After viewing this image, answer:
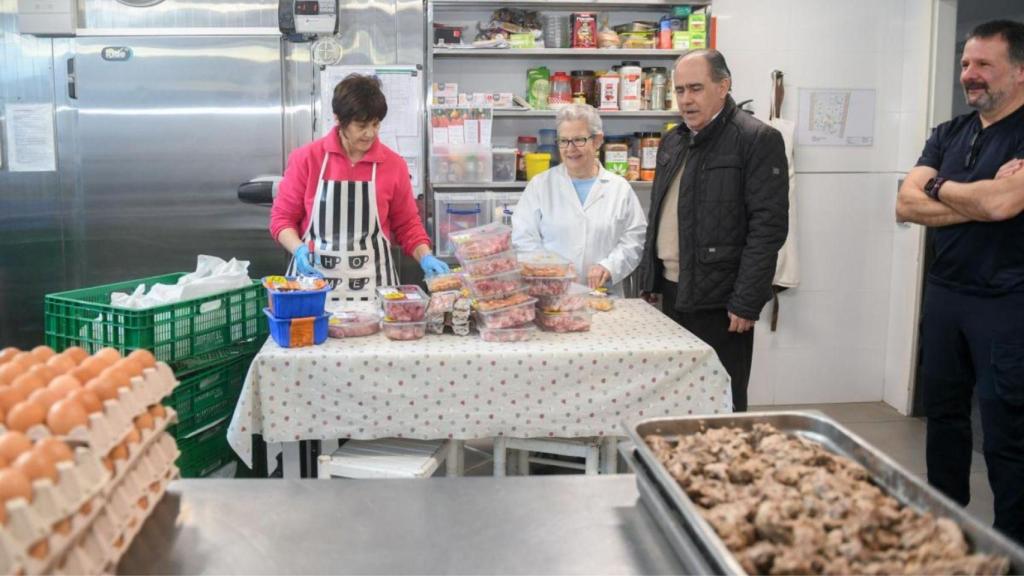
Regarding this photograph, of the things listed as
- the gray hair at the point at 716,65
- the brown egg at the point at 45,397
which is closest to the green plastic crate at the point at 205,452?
the brown egg at the point at 45,397

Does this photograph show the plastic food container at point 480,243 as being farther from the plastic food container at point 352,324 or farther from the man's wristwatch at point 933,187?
the man's wristwatch at point 933,187

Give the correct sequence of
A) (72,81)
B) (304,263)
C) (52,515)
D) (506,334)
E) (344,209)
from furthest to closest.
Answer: (72,81)
(344,209)
(304,263)
(506,334)
(52,515)

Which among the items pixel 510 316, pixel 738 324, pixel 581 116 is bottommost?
pixel 738 324

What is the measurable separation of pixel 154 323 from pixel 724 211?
7.30 feet

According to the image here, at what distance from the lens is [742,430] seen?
64.7 inches

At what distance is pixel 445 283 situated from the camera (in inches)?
121

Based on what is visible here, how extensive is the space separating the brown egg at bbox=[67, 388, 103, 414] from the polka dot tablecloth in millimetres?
1455

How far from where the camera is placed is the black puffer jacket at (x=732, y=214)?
11.0 ft

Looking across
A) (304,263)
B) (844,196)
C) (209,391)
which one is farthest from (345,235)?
(844,196)

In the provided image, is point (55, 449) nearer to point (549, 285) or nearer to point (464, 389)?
point (464, 389)

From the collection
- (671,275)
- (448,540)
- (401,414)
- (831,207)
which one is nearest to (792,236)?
(831,207)

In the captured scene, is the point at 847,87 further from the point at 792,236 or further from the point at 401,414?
the point at 401,414

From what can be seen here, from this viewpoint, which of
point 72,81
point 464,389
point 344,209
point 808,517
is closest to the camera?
point 808,517

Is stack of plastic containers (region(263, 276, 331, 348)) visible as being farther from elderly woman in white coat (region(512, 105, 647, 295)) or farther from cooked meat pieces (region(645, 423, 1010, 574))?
cooked meat pieces (region(645, 423, 1010, 574))
